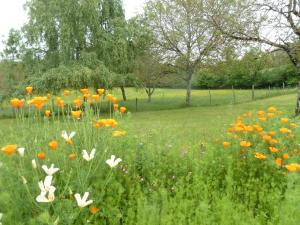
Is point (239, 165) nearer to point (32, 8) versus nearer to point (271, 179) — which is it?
point (271, 179)

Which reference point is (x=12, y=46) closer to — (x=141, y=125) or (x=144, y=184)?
(x=141, y=125)

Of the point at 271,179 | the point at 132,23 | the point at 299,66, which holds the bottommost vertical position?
the point at 271,179

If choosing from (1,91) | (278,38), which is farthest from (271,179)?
(1,91)

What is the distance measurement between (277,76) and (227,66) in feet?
74.5

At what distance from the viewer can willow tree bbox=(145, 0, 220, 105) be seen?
22.6 meters

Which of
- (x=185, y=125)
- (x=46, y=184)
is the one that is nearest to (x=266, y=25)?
(x=185, y=125)

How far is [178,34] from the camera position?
22.6 m

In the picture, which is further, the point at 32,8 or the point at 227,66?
the point at 227,66

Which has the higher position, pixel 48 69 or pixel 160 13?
pixel 160 13

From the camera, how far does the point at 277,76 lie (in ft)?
143

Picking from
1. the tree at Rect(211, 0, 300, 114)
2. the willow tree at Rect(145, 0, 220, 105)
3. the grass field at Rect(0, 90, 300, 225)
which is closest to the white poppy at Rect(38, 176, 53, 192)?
the grass field at Rect(0, 90, 300, 225)

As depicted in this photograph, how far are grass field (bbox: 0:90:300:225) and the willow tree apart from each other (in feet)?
60.3

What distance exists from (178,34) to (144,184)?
1964 cm

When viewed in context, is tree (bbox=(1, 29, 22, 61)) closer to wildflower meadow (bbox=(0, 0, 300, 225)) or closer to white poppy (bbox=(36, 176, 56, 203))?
wildflower meadow (bbox=(0, 0, 300, 225))
